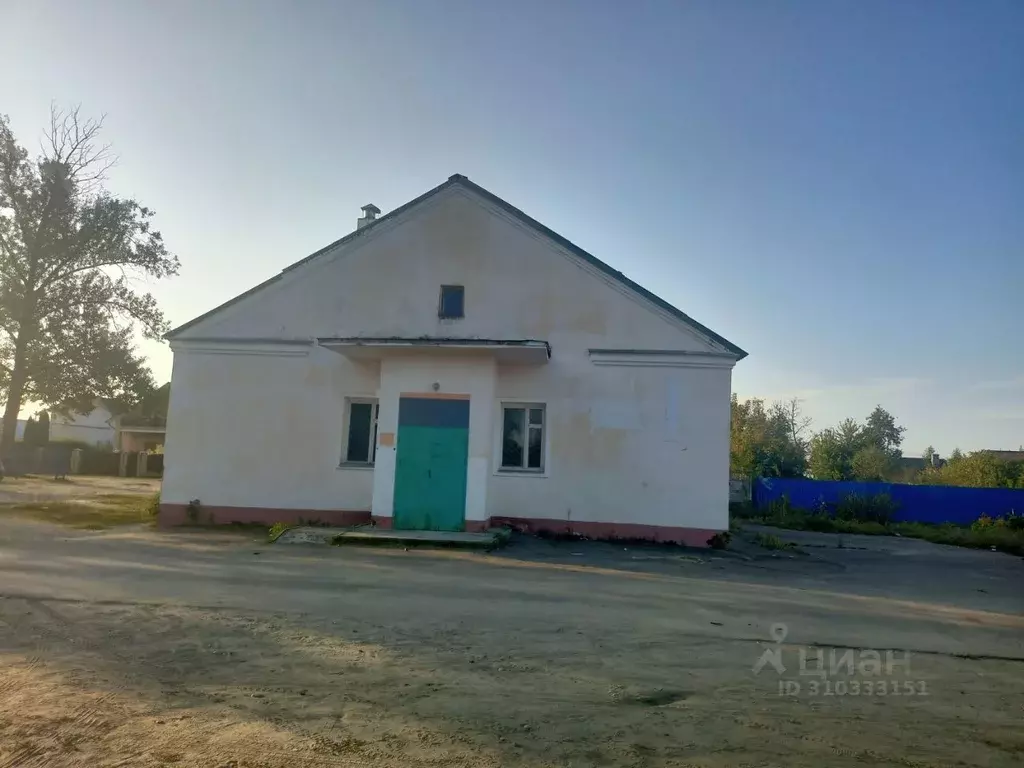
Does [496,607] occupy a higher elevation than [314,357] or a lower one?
lower

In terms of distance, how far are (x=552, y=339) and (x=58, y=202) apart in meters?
27.7

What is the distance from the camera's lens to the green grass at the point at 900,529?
2088 cm

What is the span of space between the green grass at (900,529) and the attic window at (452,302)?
14953mm

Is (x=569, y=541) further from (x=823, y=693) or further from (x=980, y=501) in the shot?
(x=980, y=501)

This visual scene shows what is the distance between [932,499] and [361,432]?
24.1 meters

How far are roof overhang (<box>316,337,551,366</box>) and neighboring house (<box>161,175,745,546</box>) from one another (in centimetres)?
6

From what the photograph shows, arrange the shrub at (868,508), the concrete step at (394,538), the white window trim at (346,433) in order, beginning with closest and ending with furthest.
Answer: the concrete step at (394,538)
the white window trim at (346,433)
the shrub at (868,508)

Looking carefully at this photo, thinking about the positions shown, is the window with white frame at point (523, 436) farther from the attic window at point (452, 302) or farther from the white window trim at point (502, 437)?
the attic window at point (452, 302)

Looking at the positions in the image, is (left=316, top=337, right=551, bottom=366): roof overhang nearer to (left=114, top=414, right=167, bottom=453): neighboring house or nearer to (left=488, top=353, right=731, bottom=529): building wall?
(left=488, top=353, right=731, bottom=529): building wall

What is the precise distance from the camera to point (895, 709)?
5164 mm

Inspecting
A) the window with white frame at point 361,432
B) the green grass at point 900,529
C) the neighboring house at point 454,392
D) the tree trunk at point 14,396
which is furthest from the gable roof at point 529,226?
the tree trunk at point 14,396

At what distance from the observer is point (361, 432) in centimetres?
1638

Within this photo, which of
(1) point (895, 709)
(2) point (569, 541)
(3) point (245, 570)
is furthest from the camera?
(2) point (569, 541)

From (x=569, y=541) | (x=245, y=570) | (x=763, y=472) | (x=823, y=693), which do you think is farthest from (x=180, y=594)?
(x=763, y=472)
